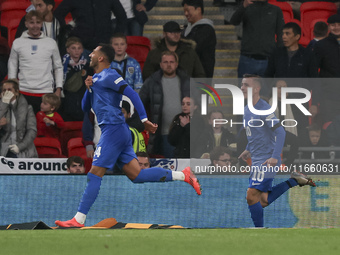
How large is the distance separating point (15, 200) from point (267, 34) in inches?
194

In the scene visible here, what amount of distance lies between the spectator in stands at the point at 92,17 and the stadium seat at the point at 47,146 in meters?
1.93

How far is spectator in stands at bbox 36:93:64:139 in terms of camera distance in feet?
38.4

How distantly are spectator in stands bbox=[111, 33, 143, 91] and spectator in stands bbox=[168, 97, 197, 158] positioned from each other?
3.08 feet

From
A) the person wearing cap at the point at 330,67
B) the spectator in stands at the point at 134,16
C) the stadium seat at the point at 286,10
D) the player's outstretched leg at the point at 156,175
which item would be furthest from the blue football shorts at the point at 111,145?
the stadium seat at the point at 286,10

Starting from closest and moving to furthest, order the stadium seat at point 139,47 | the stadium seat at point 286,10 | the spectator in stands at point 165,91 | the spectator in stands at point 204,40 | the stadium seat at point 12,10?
the spectator in stands at point 165,91, the spectator in stands at point 204,40, the stadium seat at point 139,47, the stadium seat at point 12,10, the stadium seat at point 286,10

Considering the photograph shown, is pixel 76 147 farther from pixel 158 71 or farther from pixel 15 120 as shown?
pixel 158 71

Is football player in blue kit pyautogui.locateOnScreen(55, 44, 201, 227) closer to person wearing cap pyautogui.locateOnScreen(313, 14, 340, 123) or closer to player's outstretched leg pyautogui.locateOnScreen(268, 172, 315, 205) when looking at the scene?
player's outstretched leg pyautogui.locateOnScreen(268, 172, 315, 205)

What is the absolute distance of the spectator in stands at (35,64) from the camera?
12250 millimetres

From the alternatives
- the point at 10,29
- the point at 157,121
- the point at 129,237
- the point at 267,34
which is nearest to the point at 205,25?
the point at 267,34

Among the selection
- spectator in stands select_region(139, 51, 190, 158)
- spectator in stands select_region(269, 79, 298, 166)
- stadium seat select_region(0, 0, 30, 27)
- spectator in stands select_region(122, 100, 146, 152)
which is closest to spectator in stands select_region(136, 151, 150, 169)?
spectator in stands select_region(122, 100, 146, 152)

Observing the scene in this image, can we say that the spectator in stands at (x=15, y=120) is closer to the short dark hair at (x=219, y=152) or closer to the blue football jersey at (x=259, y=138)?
the short dark hair at (x=219, y=152)

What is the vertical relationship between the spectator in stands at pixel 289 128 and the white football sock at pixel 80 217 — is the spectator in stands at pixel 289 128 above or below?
above

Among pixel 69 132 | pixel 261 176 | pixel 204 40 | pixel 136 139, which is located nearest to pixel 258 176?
pixel 261 176

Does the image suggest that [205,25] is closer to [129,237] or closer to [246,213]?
[246,213]
